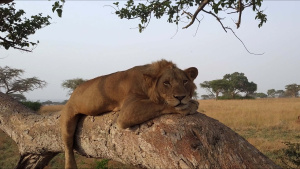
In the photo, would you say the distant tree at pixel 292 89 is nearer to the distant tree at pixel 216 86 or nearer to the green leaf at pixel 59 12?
the distant tree at pixel 216 86

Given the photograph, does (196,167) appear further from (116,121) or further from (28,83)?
(28,83)

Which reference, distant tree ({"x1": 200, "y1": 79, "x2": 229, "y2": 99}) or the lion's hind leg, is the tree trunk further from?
distant tree ({"x1": 200, "y1": 79, "x2": 229, "y2": 99})

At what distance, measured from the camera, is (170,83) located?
341 cm

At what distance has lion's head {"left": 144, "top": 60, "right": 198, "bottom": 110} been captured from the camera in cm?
325

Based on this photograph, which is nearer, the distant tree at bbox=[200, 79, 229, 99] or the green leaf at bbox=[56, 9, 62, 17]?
the green leaf at bbox=[56, 9, 62, 17]

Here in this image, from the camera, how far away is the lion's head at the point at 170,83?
3.25 metres

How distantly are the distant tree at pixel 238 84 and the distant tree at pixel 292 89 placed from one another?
1142cm

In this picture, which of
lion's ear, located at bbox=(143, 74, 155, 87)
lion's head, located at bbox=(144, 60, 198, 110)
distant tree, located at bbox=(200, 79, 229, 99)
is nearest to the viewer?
lion's head, located at bbox=(144, 60, 198, 110)

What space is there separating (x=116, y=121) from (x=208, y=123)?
3.55ft

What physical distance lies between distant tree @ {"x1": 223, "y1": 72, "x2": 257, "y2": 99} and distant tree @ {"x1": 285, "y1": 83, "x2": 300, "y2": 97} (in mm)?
11417

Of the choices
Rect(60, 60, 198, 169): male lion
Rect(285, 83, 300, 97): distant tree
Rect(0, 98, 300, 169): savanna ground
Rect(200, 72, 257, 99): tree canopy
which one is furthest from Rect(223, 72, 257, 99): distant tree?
Rect(60, 60, 198, 169): male lion

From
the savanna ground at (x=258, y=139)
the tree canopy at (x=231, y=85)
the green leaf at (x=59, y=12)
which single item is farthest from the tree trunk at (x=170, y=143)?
the tree canopy at (x=231, y=85)

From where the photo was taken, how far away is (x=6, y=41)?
667 cm

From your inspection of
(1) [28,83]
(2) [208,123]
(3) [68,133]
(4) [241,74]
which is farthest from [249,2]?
(4) [241,74]
